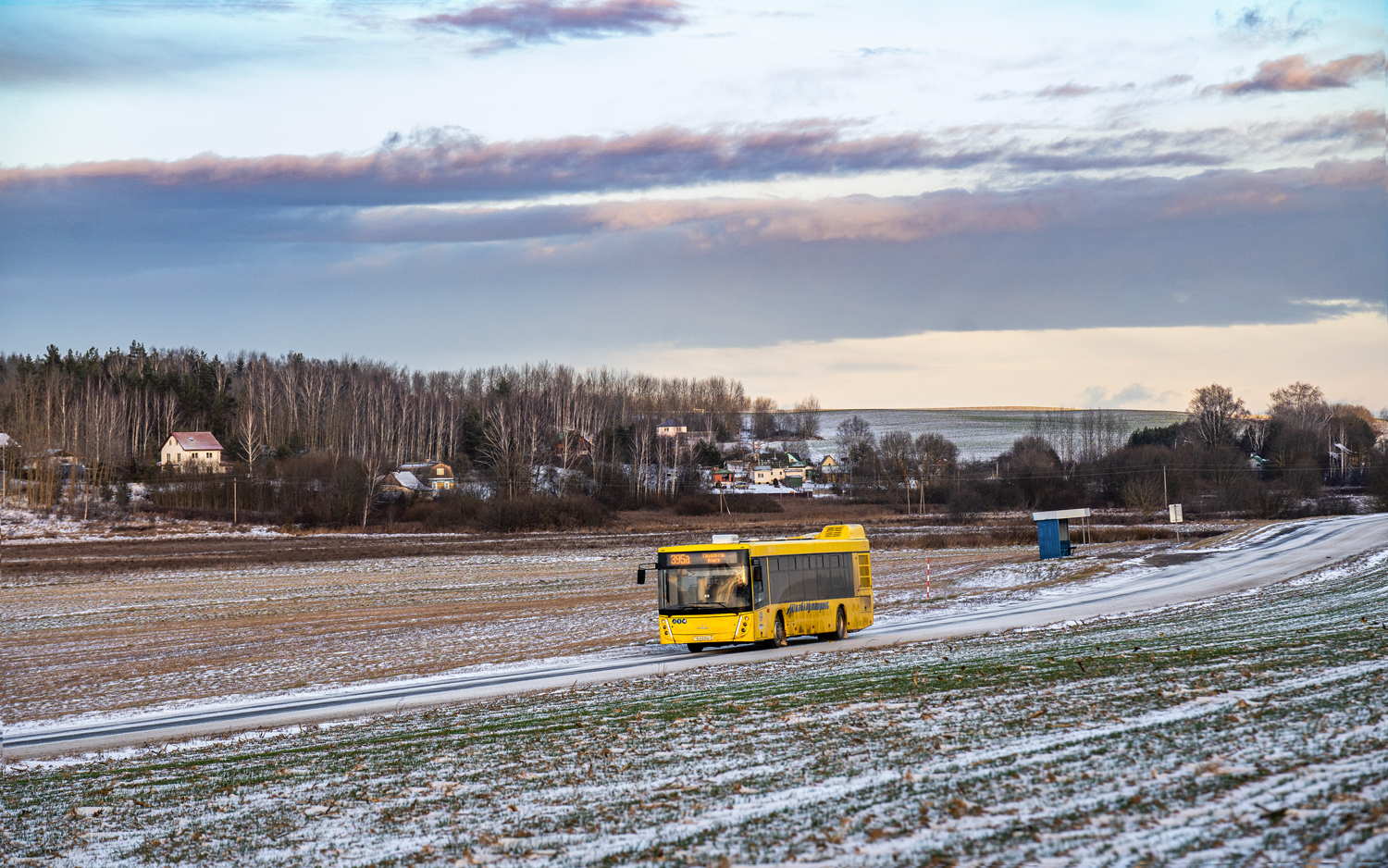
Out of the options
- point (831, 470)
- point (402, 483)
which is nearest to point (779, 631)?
point (402, 483)

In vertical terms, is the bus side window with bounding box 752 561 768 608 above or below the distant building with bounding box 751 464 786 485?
below

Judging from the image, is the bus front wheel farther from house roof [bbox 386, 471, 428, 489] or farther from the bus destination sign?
house roof [bbox 386, 471, 428, 489]

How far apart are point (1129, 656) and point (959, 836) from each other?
10.3 m

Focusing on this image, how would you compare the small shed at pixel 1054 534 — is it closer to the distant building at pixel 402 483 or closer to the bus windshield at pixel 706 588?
the bus windshield at pixel 706 588

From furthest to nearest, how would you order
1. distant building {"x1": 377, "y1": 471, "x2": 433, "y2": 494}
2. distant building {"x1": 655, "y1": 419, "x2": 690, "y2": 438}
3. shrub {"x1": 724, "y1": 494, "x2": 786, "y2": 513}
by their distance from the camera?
distant building {"x1": 655, "y1": 419, "x2": 690, "y2": 438} → distant building {"x1": 377, "y1": 471, "x2": 433, "y2": 494} → shrub {"x1": 724, "y1": 494, "x2": 786, "y2": 513}

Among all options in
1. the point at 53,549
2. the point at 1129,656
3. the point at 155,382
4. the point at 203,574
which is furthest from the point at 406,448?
the point at 1129,656

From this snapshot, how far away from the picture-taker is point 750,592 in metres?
27.7

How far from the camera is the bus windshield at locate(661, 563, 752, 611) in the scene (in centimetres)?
2775

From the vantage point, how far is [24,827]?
37.0ft

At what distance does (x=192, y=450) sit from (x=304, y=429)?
2085 centimetres

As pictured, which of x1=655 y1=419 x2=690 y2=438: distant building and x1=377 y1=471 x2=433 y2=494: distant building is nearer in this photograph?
x1=377 y1=471 x2=433 y2=494: distant building

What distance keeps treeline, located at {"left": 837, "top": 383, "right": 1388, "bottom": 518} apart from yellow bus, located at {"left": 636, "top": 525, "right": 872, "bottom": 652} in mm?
70457

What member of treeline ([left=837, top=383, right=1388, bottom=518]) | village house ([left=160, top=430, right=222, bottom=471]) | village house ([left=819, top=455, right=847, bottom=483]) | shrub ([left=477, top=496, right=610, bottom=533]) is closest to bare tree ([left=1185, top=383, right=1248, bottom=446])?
treeline ([left=837, top=383, right=1388, bottom=518])

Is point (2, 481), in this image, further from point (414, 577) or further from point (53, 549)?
point (414, 577)
